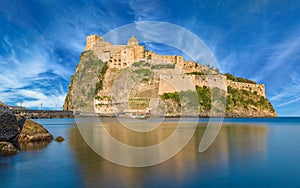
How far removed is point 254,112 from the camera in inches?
2657

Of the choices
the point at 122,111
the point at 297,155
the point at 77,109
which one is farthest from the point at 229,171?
the point at 77,109

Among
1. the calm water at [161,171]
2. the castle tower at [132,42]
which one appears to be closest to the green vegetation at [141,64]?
the castle tower at [132,42]

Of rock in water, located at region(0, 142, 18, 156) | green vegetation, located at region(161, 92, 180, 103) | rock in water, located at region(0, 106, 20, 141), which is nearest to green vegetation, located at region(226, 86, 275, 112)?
green vegetation, located at region(161, 92, 180, 103)

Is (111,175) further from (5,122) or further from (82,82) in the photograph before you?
(82,82)

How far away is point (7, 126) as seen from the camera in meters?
12.3

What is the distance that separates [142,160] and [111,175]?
2265mm

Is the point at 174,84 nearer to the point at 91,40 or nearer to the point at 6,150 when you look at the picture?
the point at 91,40

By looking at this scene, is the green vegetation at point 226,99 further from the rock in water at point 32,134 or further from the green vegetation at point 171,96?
the rock in water at point 32,134

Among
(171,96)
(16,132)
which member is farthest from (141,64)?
(16,132)

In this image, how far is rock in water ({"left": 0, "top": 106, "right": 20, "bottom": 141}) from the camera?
476 inches

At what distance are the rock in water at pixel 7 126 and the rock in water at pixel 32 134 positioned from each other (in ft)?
1.85

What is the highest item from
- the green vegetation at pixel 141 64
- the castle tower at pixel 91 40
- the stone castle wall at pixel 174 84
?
the castle tower at pixel 91 40

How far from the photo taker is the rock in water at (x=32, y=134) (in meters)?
13.4

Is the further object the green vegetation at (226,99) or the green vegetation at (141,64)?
the green vegetation at (141,64)
